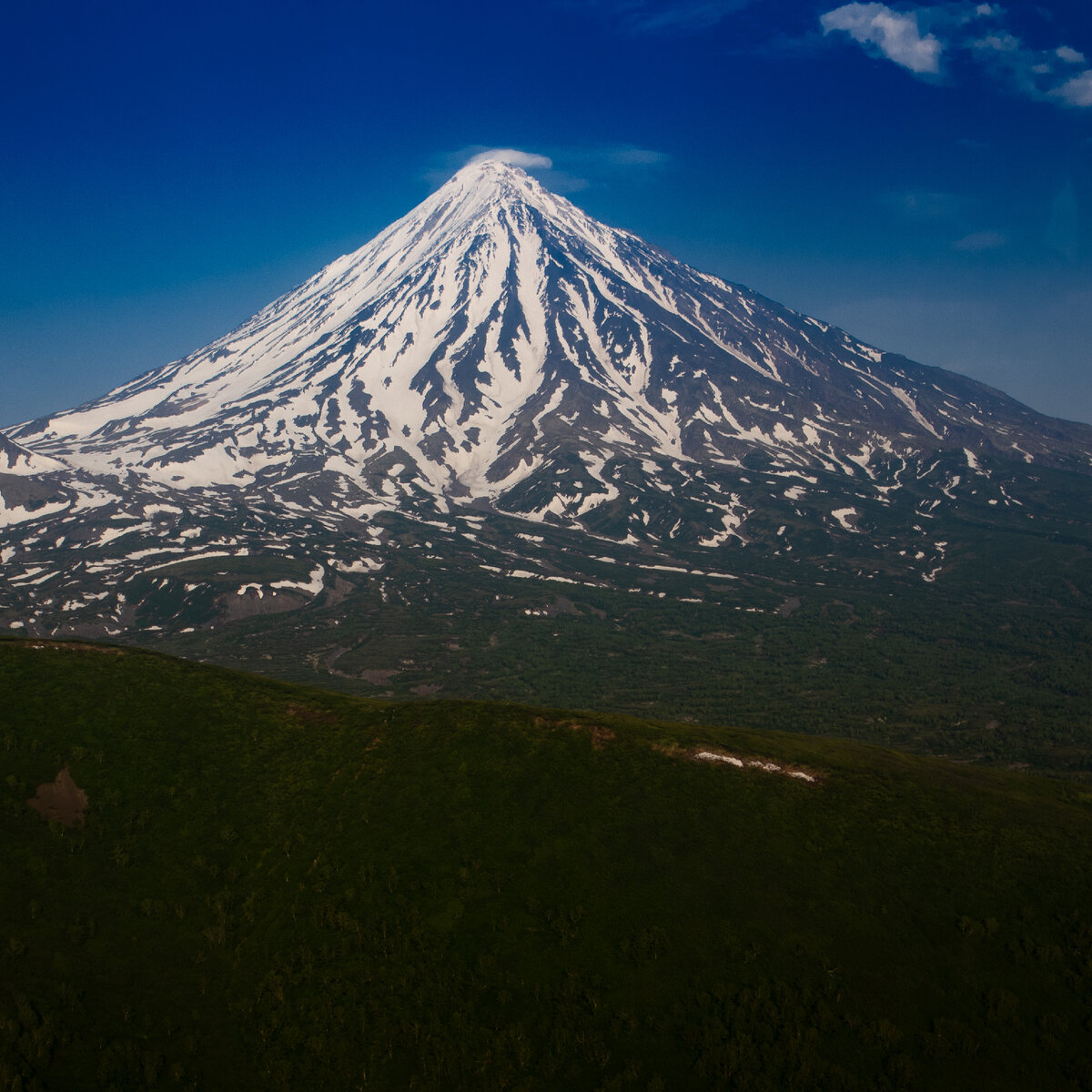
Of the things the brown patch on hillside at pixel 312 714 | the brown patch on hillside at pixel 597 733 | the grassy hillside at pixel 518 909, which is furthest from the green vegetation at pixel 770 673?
the brown patch on hillside at pixel 312 714

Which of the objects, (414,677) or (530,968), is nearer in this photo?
(530,968)

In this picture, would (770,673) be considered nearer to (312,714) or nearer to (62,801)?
(312,714)

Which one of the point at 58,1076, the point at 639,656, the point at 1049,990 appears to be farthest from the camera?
the point at 639,656

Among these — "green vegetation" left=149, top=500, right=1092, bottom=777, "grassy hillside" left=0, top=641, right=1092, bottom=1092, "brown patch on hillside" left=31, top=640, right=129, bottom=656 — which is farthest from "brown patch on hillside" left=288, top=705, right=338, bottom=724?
"green vegetation" left=149, top=500, right=1092, bottom=777

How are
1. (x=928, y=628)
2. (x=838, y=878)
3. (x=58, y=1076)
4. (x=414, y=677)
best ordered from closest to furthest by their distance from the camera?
1. (x=58, y=1076)
2. (x=838, y=878)
3. (x=414, y=677)
4. (x=928, y=628)

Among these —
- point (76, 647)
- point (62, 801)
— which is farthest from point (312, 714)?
point (76, 647)

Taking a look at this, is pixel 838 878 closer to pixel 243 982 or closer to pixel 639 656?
pixel 243 982

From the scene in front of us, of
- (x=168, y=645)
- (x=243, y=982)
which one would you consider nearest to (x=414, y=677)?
(x=168, y=645)
